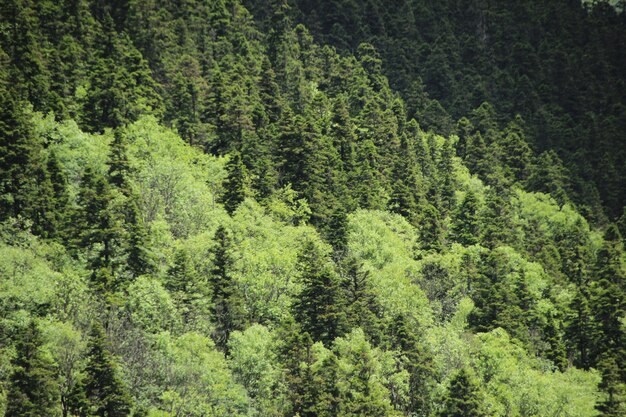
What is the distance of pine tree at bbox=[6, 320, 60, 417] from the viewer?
186 ft

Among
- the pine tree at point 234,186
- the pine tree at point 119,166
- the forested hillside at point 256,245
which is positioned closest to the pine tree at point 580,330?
the forested hillside at point 256,245

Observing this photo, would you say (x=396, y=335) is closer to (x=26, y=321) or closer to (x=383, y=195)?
(x=26, y=321)

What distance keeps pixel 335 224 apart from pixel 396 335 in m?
23.2

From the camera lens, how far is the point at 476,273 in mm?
97125

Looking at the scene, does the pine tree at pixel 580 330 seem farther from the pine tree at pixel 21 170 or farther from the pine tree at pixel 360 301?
the pine tree at pixel 21 170

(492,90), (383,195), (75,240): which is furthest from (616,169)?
(75,240)

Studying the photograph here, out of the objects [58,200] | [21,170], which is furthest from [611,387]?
[21,170]

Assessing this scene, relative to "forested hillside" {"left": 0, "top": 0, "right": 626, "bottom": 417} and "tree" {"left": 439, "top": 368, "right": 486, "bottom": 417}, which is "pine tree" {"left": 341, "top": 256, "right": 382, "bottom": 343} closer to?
"forested hillside" {"left": 0, "top": 0, "right": 626, "bottom": 417}

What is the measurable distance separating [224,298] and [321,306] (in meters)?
9.62

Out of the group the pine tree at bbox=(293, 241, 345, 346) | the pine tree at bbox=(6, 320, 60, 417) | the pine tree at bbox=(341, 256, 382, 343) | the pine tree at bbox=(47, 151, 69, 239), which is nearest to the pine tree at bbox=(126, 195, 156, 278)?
A: the pine tree at bbox=(47, 151, 69, 239)

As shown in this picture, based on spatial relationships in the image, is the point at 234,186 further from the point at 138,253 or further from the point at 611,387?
the point at 611,387

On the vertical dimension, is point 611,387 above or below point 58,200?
above

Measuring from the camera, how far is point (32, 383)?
5744 centimetres

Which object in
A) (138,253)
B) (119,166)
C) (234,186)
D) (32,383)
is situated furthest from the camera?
(234,186)
